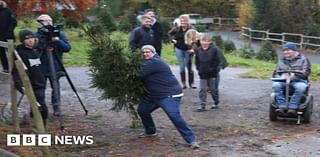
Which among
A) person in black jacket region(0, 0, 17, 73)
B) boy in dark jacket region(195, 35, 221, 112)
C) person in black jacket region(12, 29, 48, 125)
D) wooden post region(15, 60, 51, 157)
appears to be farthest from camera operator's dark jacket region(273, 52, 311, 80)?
person in black jacket region(0, 0, 17, 73)

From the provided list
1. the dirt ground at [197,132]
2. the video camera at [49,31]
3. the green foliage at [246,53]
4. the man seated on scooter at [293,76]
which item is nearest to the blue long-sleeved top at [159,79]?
the dirt ground at [197,132]

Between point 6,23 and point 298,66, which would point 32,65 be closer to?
point 6,23

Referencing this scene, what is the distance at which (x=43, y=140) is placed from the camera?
17.6 ft

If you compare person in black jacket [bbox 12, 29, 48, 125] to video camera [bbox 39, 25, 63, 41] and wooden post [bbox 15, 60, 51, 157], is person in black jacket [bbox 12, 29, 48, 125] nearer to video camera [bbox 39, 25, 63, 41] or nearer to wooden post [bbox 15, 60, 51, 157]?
video camera [bbox 39, 25, 63, 41]

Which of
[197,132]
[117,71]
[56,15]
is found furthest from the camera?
[56,15]

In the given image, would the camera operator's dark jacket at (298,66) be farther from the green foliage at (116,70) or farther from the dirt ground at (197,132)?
the green foliage at (116,70)

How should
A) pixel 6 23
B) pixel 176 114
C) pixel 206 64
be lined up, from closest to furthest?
pixel 176 114
pixel 206 64
pixel 6 23

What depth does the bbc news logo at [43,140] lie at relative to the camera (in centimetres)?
544

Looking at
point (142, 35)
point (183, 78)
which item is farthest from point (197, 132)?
point (183, 78)

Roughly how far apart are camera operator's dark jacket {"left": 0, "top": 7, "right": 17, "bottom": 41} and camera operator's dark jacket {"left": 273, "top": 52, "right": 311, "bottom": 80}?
5.09 metres

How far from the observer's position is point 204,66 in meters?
9.68

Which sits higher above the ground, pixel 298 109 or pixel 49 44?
pixel 49 44

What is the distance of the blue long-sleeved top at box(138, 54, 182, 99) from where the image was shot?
7121 millimetres

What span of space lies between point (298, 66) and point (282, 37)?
94.4ft
